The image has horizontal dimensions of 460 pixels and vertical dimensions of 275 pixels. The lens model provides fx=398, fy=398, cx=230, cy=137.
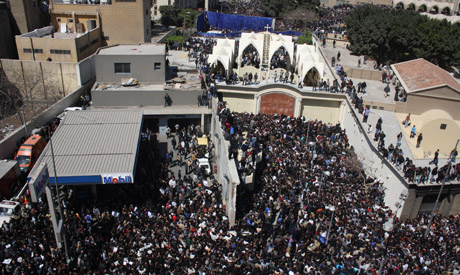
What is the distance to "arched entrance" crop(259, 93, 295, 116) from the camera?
3409cm

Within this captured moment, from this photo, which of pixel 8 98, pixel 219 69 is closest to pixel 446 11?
pixel 219 69

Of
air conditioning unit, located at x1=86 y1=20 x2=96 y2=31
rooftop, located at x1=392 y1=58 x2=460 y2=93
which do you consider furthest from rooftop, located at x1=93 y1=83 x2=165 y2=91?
rooftop, located at x1=392 y1=58 x2=460 y2=93

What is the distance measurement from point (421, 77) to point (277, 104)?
1182 centimetres

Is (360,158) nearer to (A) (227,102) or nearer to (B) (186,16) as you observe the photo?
(A) (227,102)

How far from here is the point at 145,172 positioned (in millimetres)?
24016

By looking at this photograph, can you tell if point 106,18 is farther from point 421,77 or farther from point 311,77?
point 421,77

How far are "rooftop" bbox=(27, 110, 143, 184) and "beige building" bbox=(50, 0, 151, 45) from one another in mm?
16801

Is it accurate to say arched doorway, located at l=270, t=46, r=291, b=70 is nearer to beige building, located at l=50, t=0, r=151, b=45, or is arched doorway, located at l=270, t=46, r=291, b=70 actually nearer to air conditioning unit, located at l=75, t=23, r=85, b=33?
beige building, located at l=50, t=0, r=151, b=45

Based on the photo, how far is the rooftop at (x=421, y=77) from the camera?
31000 mm

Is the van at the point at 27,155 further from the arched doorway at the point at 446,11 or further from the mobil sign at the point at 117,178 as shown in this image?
the arched doorway at the point at 446,11

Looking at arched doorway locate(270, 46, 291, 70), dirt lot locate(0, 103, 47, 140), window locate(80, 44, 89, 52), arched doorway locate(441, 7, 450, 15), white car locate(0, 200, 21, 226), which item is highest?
arched doorway locate(441, 7, 450, 15)

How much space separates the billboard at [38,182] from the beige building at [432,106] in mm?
23374

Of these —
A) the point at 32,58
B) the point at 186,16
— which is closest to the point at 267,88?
the point at 32,58

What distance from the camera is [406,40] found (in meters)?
42.8
